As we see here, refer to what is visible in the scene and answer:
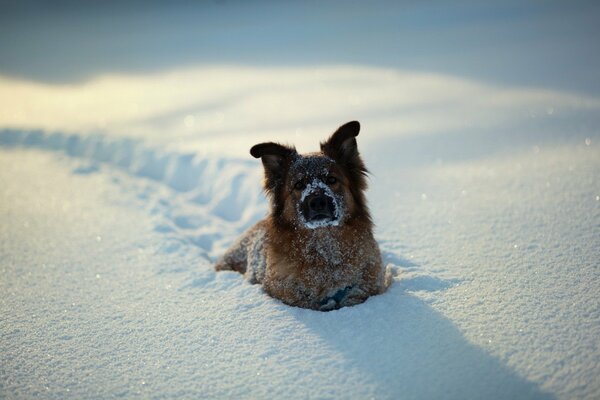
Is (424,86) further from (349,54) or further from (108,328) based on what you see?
(108,328)

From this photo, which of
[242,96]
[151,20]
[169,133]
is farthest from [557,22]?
[151,20]

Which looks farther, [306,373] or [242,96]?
[242,96]

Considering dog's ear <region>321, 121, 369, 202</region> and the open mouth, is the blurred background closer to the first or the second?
dog's ear <region>321, 121, 369, 202</region>

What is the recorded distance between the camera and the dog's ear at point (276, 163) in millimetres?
4414

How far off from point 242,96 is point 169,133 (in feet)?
10.7

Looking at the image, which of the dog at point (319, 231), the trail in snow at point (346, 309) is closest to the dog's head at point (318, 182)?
the dog at point (319, 231)

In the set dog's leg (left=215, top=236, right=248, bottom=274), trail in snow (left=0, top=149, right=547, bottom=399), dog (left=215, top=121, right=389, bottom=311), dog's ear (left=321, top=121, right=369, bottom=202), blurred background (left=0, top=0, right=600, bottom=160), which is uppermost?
blurred background (left=0, top=0, right=600, bottom=160)

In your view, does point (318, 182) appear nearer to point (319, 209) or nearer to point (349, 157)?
point (319, 209)

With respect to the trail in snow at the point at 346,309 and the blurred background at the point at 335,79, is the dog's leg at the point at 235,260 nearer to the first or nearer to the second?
the trail in snow at the point at 346,309

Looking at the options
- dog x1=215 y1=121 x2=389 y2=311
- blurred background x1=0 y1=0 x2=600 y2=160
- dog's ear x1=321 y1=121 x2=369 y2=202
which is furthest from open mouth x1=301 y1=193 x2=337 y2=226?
blurred background x1=0 y1=0 x2=600 y2=160

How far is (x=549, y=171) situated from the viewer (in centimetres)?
582

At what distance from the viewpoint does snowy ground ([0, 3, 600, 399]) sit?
9.81 feet

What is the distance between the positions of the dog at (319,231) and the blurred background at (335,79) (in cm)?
347

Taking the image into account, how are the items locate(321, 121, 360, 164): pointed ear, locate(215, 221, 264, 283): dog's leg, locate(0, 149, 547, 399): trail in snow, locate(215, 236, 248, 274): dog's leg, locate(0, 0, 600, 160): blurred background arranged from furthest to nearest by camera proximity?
locate(0, 0, 600, 160): blurred background
locate(215, 236, 248, 274): dog's leg
locate(215, 221, 264, 283): dog's leg
locate(321, 121, 360, 164): pointed ear
locate(0, 149, 547, 399): trail in snow
